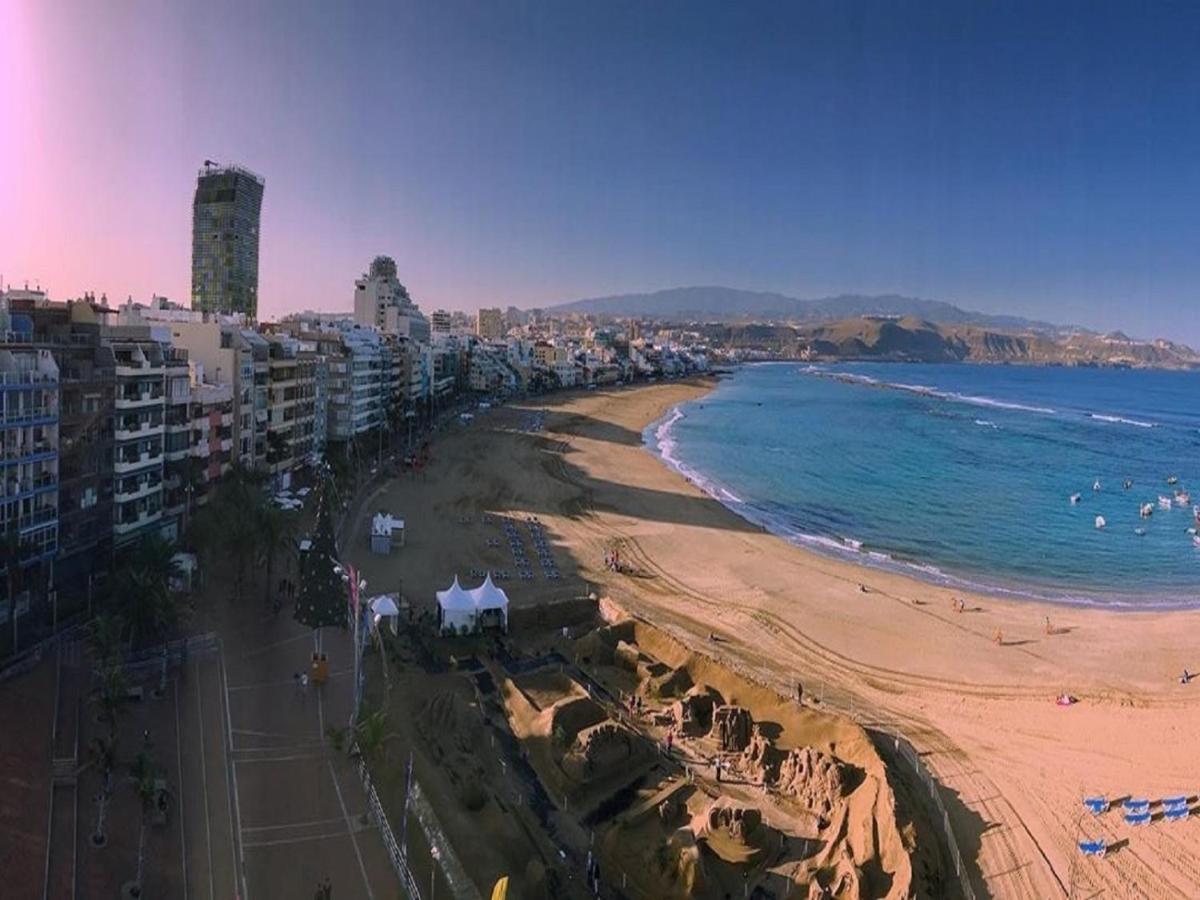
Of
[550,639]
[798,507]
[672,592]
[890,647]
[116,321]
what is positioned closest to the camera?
[550,639]

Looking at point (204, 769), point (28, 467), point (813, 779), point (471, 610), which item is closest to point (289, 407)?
point (28, 467)

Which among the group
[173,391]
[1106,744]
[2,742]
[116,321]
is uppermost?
[116,321]

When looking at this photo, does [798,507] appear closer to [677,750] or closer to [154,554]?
[677,750]

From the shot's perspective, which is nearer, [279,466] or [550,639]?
[550,639]

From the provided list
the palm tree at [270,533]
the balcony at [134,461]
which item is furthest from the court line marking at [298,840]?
the balcony at [134,461]

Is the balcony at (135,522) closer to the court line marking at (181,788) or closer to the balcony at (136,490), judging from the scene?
the balcony at (136,490)

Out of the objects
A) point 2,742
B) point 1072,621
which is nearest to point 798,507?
point 1072,621

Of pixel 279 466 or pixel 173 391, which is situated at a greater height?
pixel 173 391

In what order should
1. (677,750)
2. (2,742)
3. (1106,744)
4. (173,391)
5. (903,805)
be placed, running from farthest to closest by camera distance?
(173,391) < (1106,744) < (677,750) < (903,805) < (2,742)
